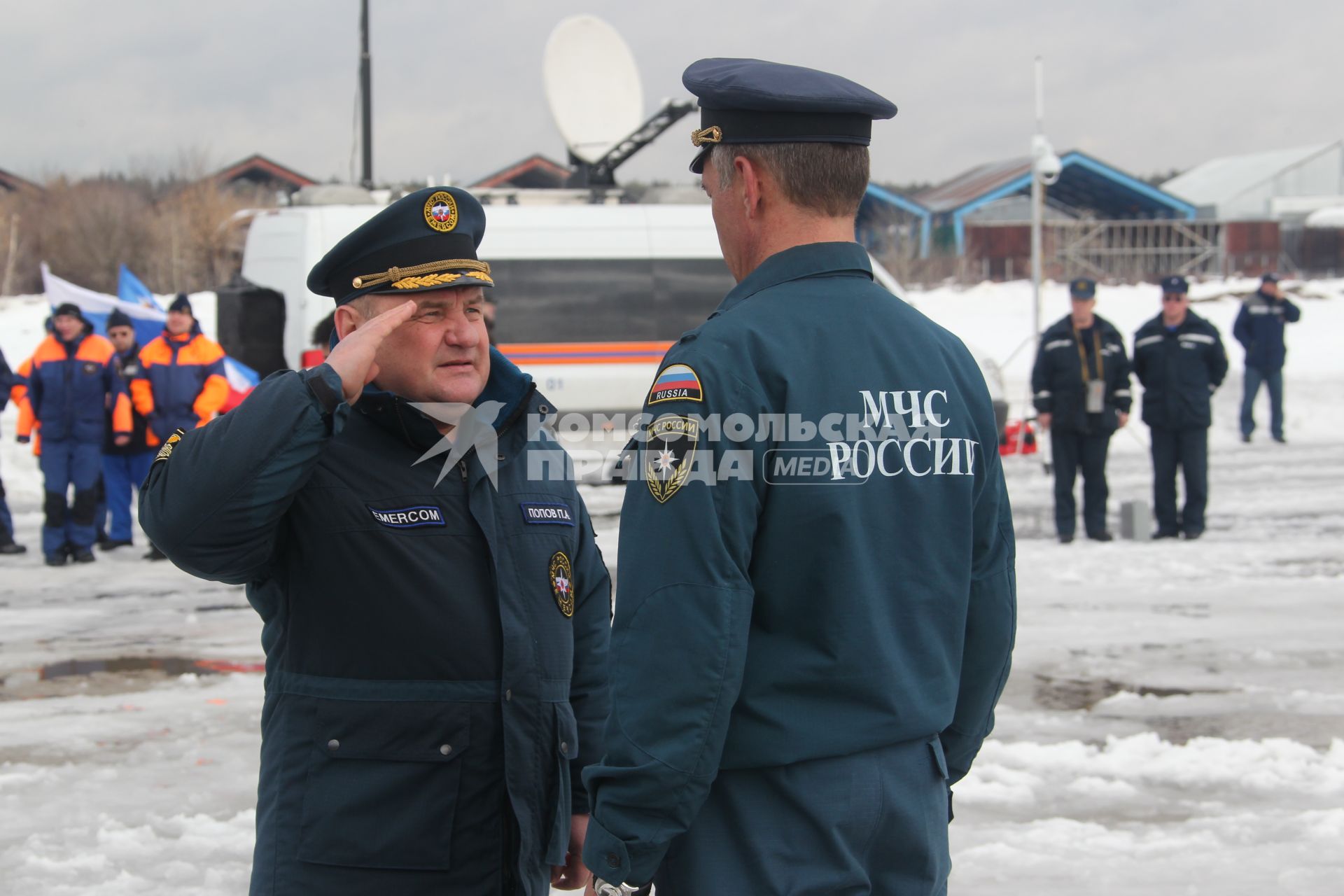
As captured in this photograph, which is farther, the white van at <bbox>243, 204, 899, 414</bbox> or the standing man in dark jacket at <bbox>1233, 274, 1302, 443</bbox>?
the standing man in dark jacket at <bbox>1233, 274, 1302, 443</bbox>

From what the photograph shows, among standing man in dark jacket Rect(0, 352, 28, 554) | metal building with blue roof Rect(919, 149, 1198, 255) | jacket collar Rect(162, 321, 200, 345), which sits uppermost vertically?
metal building with blue roof Rect(919, 149, 1198, 255)

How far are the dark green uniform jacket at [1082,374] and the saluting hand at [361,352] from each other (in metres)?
8.74

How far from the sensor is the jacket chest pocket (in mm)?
2418

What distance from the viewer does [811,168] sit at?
2.21m

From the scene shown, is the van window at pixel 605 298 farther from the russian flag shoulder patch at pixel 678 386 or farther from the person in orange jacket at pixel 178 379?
the russian flag shoulder patch at pixel 678 386

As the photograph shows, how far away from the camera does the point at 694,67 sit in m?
2.31

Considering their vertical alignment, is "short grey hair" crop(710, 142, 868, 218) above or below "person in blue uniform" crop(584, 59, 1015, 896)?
above

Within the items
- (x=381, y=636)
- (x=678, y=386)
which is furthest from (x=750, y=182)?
(x=381, y=636)

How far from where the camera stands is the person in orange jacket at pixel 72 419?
1040 centimetres

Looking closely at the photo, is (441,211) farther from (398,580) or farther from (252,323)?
(252,323)

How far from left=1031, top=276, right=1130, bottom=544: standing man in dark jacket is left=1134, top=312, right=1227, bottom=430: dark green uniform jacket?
42 centimetres

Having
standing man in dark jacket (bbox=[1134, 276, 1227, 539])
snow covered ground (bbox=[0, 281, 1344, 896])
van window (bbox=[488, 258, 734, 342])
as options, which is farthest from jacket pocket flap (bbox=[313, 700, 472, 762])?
van window (bbox=[488, 258, 734, 342])

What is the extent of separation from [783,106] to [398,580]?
43.2 inches

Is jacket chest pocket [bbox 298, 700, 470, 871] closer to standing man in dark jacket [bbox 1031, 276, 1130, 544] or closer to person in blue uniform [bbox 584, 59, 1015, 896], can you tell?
person in blue uniform [bbox 584, 59, 1015, 896]
